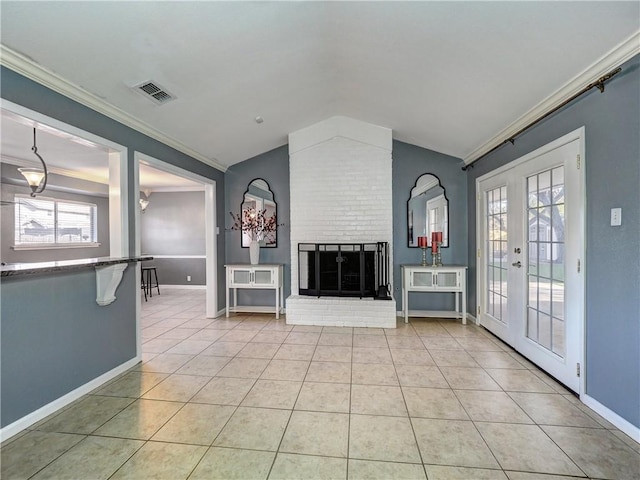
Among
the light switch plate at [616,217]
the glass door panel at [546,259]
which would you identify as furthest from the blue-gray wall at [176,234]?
the light switch plate at [616,217]

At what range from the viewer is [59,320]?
2.21m

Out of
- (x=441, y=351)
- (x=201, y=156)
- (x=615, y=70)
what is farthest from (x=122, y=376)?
(x=615, y=70)

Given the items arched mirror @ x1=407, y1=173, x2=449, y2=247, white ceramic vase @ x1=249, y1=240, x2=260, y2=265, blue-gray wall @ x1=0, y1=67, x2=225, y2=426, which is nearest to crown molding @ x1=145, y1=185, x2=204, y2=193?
white ceramic vase @ x1=249, y1=240, x2=260, y2=265

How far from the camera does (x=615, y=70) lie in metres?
1.85

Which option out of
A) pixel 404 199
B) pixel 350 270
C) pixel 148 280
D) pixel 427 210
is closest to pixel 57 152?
pixel 148 280

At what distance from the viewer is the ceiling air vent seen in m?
2.47

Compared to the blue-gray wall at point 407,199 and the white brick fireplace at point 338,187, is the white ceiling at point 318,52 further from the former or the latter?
the blue-gray wall at point 407,199

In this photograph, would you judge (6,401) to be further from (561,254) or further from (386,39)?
(561,254)

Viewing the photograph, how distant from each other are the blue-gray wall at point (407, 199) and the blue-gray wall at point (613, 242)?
2222 mm

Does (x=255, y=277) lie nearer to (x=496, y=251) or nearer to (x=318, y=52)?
(x=318, y=52)

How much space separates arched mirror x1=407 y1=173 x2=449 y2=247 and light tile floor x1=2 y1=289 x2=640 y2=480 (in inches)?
73.1

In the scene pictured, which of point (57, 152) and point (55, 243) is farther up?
point (57, 152)

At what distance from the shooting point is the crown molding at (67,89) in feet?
6.07

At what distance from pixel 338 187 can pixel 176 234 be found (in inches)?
188
